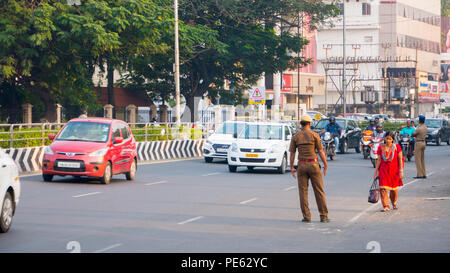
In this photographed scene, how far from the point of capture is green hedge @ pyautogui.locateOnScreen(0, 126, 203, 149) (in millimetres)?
27200

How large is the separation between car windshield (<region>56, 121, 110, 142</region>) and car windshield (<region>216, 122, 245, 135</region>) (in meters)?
13.0

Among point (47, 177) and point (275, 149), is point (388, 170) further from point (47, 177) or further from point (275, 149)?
point (275, 149)

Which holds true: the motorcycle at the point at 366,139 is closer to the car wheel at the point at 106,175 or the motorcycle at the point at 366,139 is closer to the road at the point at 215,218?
the road at the point at 215,218

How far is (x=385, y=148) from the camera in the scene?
16.5 metres

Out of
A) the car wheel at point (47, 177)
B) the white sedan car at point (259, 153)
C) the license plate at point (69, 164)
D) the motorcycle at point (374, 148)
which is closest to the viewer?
the license plate at point (69, 164)

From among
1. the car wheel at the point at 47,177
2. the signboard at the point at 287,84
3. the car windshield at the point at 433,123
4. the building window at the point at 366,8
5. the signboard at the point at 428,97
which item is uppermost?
the building window at the point at 366,8

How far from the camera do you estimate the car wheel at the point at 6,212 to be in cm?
1210

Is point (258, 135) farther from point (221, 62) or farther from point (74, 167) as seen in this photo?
point (221, 62)

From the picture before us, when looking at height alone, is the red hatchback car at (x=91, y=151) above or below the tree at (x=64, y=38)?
below

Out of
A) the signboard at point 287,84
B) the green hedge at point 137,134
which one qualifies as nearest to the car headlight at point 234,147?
the green hedge at point 137,134

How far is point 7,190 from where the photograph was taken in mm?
12375

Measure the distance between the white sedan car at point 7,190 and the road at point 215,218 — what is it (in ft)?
0.70

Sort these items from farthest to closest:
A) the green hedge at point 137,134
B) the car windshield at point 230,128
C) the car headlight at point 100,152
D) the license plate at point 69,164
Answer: the car windshield at point 230,128 < the green hedge at point 137,134 < the car headlight at point 100,152 < the license plate at point 69,164

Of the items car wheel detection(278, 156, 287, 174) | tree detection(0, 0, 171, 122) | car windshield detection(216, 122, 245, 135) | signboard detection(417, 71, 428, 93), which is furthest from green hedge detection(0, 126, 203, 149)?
signboard detection(417, 71, 428, 93)
